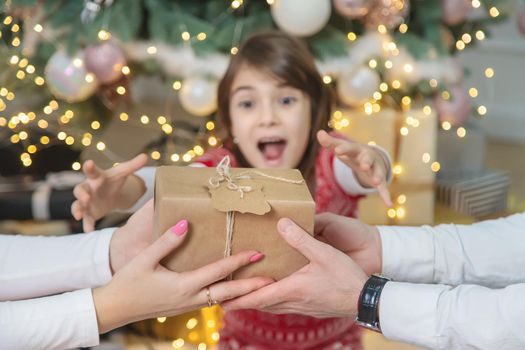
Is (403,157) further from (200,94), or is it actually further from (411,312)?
(411,312)

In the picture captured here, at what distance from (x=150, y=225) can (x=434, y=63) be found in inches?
64.5

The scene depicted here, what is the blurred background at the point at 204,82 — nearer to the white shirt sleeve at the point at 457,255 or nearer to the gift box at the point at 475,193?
the gift box at the point at 475,193

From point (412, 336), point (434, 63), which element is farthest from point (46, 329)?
point (434, 63)

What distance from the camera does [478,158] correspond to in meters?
3.22

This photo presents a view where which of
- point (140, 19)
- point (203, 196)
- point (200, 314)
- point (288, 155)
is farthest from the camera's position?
point (140, 19)

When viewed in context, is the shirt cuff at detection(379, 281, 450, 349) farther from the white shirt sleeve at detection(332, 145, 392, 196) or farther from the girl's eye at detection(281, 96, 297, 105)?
the girl's eye at detection(281, 96, 297, 105)

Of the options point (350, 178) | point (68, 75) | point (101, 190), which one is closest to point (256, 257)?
point (101, 190)

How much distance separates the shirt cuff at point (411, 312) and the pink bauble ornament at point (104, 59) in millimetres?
1450

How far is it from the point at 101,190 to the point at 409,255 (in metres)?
0.57

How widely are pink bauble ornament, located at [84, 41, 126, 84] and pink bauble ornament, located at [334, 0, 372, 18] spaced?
69 centimetres

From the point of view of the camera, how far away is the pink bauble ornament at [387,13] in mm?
2471

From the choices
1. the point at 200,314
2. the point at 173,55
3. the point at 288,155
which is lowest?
the point at 200,314

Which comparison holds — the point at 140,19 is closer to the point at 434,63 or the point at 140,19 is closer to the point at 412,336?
the point at 434,63

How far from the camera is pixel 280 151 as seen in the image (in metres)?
1.67
